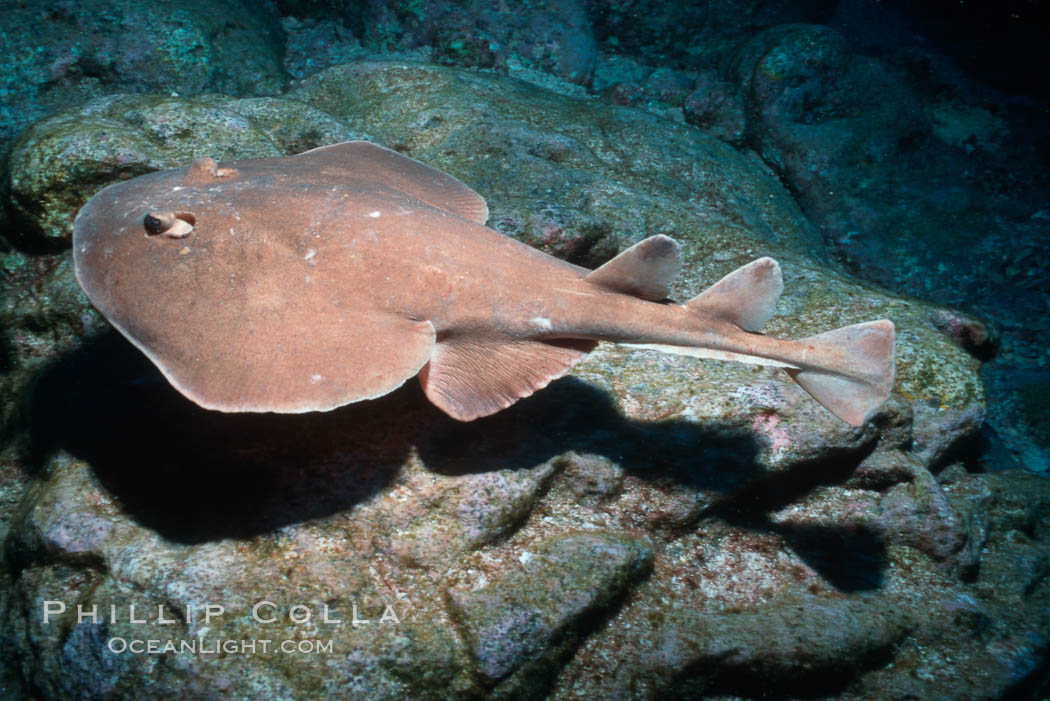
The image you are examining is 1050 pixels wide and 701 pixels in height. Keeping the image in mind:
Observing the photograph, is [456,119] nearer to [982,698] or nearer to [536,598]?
[536,598]

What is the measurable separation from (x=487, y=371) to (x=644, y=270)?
93 centimetres

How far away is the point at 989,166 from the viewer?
8.65 meters

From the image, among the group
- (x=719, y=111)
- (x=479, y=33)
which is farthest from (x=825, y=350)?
(x=479, y=33)

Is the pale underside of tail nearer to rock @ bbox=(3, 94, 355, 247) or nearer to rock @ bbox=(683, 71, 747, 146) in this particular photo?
rock @ bbox=(3, 94, 355, 247)

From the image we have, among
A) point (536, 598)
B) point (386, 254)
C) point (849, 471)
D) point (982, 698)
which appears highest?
point (386, 254)

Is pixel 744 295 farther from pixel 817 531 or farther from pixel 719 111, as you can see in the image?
pixel 719 111

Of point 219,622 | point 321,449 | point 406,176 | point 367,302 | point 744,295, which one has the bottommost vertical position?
point 219,622

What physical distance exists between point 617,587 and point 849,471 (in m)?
1.88

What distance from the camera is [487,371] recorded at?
2.63 meters

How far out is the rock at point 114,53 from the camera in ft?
18.9

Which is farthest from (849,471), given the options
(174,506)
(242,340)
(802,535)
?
(174,506)

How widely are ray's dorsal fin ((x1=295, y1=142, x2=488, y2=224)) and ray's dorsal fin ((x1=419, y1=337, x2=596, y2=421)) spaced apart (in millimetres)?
1008

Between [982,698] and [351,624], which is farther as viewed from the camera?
[982,698]

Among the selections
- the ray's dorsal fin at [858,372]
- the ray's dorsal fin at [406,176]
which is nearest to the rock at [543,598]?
the ray's dorsal fin at [858,372]
